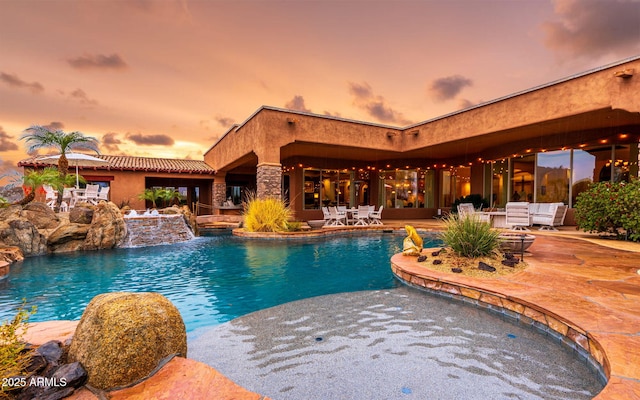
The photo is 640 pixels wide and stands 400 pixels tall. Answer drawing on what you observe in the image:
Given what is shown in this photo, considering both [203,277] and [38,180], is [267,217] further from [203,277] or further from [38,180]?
[38,180]

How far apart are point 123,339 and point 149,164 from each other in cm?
1884

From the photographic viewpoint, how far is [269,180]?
11148 mm

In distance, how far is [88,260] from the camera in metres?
7.07

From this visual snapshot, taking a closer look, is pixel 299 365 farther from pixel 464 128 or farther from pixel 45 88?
pixel 45 88

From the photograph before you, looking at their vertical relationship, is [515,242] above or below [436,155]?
below

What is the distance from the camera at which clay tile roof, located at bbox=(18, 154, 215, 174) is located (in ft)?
51.9

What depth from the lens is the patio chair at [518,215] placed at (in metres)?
9.60

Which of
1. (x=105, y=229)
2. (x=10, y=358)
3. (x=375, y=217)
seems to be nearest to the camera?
(x=10, y=358)

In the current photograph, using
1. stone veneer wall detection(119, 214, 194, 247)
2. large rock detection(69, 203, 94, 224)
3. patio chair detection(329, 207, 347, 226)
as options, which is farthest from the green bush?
large rock detection(69, 203, 94, 224)

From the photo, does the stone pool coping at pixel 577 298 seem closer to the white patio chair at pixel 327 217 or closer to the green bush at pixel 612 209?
the green bush at pixel 612 209

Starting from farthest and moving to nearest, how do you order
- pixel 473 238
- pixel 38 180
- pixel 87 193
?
pixel 87 193, pixel 38 180, pixel 473 238

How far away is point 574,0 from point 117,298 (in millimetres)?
13926

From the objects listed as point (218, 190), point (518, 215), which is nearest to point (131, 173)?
point (218, 190)

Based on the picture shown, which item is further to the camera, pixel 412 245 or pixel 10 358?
pixel 412 245
